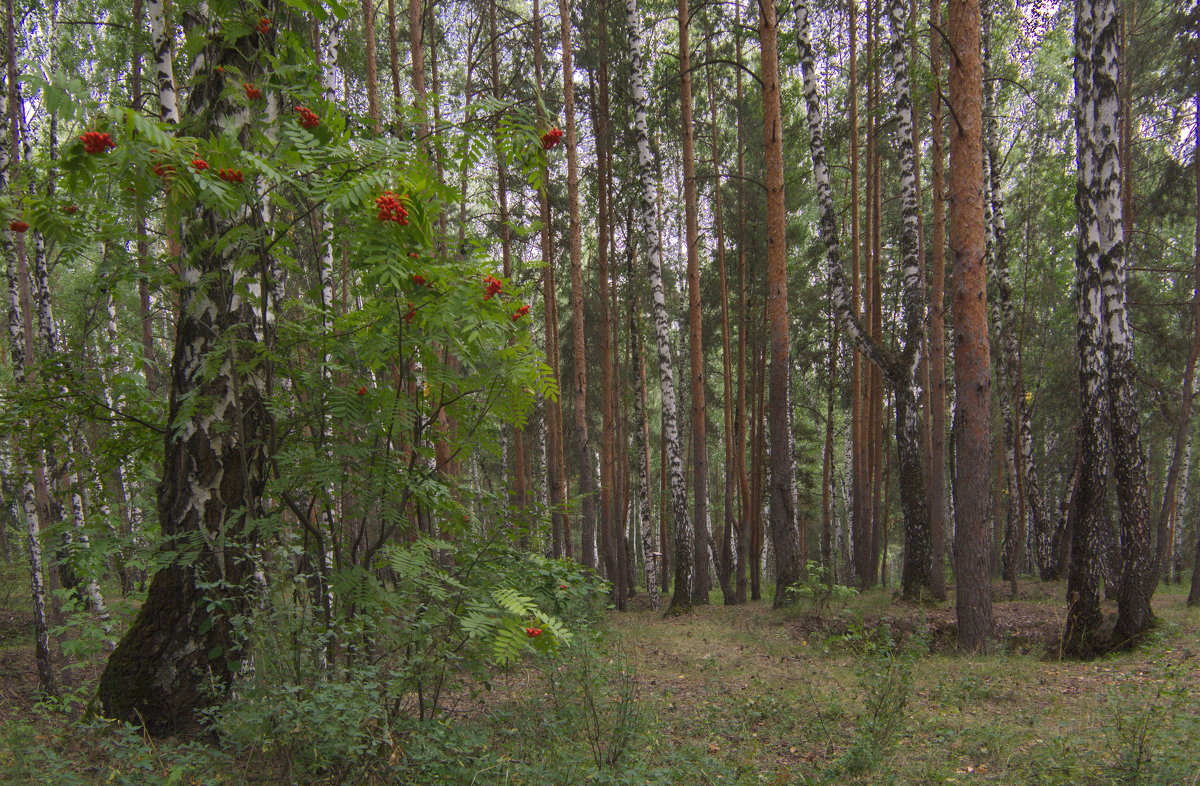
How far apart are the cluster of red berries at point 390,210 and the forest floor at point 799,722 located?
227cm

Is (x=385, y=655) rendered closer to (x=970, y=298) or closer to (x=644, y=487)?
(x=970, y=298)

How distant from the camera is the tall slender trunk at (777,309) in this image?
32.9 ft

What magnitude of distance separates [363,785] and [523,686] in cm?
411

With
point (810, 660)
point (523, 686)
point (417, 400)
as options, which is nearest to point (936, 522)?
point (810, 660)

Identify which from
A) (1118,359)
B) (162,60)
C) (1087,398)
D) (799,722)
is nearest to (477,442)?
(162,60)

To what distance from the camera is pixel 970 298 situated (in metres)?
7.04

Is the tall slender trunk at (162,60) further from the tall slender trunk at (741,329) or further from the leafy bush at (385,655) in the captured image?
the tall slender trunk at (741,329)

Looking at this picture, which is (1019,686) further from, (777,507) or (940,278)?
(940,278)

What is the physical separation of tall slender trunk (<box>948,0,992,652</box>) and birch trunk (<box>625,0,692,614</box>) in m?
5.93

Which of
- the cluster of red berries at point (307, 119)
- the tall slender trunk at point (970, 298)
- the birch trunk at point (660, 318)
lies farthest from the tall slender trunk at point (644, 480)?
the cluster of red berries at point (307, 119)

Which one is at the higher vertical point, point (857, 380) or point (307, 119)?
point (307, 119)

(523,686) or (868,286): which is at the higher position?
(868,286)

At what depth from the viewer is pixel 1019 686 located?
240 inches

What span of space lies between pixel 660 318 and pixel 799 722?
885 cm
